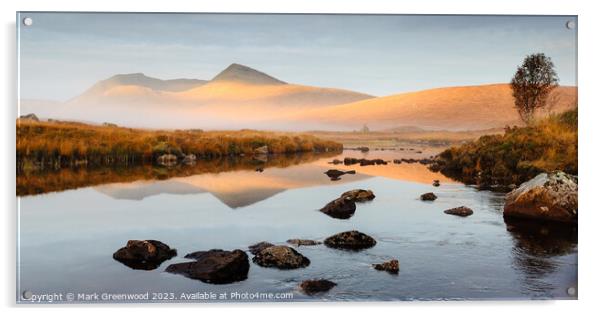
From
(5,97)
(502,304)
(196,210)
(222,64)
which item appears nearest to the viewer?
(502,304)

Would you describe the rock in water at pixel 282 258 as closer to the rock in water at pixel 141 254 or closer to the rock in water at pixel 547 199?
the rock in water at pixel 141 254

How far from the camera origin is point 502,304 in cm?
707

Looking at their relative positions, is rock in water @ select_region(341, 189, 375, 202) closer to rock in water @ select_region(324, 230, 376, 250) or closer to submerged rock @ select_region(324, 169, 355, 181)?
submerged rock @ select_region(324, 169, 355, 181)

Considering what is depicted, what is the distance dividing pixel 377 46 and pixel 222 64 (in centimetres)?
226

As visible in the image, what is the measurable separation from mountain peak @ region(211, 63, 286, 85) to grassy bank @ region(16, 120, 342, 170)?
48.0 inches

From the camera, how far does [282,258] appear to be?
7.02 metres

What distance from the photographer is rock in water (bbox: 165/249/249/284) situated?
6.88 meters

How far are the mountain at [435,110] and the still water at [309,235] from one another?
60cm

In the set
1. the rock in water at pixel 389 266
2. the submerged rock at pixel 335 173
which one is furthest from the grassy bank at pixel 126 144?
the rock in water at pixel 389 266

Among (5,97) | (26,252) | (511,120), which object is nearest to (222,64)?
(5,97)

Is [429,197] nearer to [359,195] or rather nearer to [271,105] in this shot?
[359,195]

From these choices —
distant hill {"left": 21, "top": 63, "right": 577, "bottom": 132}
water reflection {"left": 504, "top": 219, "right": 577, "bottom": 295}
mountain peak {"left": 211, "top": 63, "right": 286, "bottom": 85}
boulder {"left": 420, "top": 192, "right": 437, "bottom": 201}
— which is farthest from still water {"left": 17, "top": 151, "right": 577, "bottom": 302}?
mountain peak {"left": 211, "top": 63, "right": 286, "bottom": 85}

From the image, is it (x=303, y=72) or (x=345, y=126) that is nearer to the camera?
(x=303, y=72)

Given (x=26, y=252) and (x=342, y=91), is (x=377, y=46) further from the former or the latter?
(x=26, y=252)
